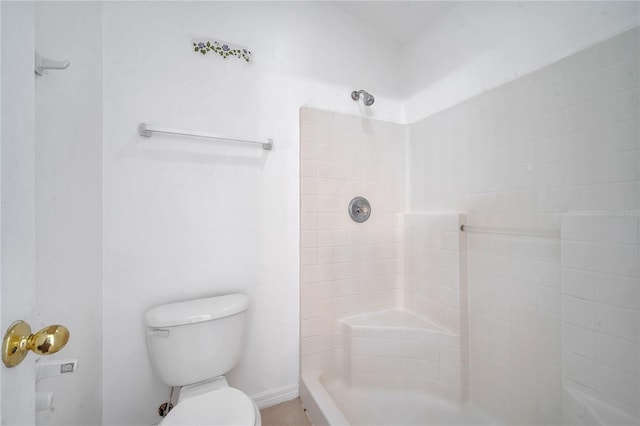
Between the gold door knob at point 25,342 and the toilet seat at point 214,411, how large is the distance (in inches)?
27.7

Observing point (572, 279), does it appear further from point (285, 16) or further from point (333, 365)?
point (285, 16)

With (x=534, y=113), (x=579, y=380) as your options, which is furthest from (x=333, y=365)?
(x=534, y=113)

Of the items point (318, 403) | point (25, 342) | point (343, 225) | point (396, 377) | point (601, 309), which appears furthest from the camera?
point (343, 225)

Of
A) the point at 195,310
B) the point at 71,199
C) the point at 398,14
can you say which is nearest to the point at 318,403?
the point at 195,310

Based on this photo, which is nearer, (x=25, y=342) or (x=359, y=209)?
(x=25, y=342)

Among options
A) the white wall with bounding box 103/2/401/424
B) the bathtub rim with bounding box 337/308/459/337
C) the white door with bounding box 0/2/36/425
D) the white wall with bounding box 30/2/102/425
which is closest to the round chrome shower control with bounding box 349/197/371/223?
the white wall with bounding box 103/2/401/424

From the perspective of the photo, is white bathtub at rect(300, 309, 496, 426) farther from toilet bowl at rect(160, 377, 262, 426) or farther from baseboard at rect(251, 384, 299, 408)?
toilet bowl at rect(160, 377, 262, 426)

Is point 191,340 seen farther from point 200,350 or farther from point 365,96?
point 365,96

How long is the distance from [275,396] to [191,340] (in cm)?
67

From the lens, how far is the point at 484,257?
4.57 ft

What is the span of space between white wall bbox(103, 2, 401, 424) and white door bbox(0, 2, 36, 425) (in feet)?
2.67

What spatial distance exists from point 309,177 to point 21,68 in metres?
1.22

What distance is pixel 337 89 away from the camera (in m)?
1.69

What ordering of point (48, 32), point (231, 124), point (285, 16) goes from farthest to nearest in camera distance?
point (285, 16) → point (231, 124) → point (48, 32)
